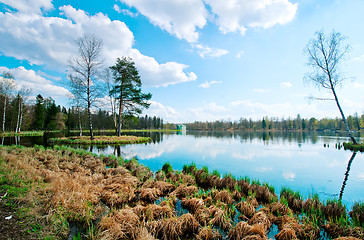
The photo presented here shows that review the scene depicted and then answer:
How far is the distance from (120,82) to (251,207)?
26515mm

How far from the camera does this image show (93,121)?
66250mm

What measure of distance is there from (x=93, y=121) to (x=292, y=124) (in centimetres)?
12525

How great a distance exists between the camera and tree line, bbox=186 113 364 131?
82.2 m

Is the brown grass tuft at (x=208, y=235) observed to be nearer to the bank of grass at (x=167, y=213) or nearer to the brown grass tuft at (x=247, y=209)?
the bank of grass at (x=167, y=213)

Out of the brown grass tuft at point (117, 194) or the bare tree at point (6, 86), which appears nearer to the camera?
the brown grass tuft at point (117, 194)

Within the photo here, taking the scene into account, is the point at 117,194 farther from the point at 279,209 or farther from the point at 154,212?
the point at 279,209

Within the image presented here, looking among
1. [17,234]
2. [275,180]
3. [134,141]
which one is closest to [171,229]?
[17,234]

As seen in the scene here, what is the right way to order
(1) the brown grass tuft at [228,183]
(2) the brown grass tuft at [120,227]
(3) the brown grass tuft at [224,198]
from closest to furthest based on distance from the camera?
(2) the brown grass tuft at [120,227] → (3) the brown grass tuft at [224,198] → (1) the brown grass tuft at [228,183]

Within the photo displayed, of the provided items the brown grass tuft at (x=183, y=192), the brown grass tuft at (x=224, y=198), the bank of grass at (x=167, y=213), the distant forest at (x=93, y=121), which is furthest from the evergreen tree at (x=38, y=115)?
the brown grass tuft at (x=224, y=198)

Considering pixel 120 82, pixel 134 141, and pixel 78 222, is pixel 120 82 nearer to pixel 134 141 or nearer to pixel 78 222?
pixel 134 141

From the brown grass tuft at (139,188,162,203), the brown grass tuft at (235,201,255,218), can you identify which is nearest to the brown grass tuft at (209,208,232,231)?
the brown grass tuft at (235,201,255,218)

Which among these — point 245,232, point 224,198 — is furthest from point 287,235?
point 224,198

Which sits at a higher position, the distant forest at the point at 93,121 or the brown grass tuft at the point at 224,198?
the distant forest at the point at 93,121

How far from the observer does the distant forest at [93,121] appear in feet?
123
